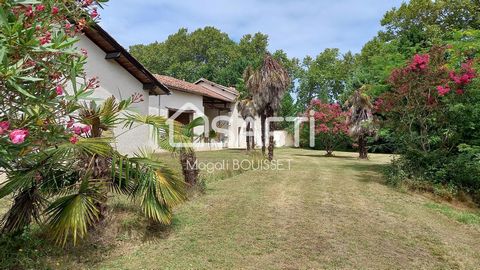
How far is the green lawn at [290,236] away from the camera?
5277 millimetres

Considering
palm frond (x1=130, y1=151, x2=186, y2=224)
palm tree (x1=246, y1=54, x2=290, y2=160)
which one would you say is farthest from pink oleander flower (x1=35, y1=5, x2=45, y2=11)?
palm tree (x1=246, y1=54, x2=290, y2=160)

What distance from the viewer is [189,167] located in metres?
9.36

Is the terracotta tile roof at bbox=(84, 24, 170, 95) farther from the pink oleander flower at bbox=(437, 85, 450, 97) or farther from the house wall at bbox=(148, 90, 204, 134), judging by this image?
the pink oleander flower at bbox=(437, 85, 450, 97)

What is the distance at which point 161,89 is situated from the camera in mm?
17156

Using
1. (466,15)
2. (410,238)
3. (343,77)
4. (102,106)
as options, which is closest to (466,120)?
(410,238)

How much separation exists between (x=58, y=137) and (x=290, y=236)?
444 centimetres

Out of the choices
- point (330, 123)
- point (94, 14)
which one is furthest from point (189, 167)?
point (330, 123)

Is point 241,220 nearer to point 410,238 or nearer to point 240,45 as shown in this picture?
point 410,238

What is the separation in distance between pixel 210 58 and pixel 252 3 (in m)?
41.1

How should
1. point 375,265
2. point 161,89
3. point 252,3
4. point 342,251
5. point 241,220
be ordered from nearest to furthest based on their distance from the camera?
point 375,265
point 342,251
point 241,220
point 161,89
point 252,3

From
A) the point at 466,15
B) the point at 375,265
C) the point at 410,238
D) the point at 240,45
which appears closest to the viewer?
the point at 375,265

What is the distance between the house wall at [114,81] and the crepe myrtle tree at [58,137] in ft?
24.9

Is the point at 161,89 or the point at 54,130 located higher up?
the point at 161,89

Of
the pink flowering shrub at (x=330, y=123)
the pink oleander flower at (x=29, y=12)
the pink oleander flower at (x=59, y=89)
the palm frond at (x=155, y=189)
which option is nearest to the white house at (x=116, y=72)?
the palm frond at (x=155, y=189)
